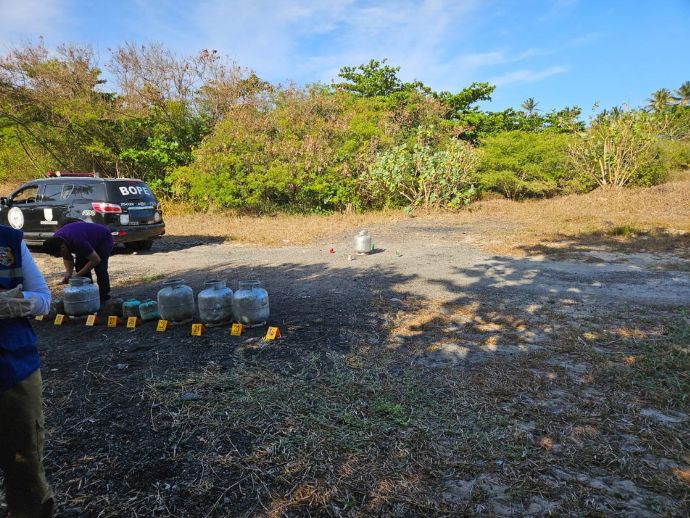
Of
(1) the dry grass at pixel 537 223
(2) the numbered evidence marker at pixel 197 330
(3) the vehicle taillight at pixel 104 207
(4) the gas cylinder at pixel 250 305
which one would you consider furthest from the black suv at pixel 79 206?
(4) the gas cylinder at pixel 250 305

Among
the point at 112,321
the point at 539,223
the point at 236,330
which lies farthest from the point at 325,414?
the point at 539,223

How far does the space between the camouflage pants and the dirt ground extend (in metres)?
0.37

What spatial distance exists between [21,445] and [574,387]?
138 inches

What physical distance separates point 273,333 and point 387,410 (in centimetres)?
176

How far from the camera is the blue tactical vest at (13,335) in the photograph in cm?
180

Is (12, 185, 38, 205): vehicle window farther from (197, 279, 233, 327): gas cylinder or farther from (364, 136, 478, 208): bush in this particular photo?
(364, 136, 478, 208): bush

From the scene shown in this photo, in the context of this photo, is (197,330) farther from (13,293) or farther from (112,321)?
(13,293)

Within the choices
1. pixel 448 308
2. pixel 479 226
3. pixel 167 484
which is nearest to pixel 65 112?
pixel 479 226

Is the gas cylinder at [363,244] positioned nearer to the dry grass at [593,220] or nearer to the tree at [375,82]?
the dry grass at [593,220]

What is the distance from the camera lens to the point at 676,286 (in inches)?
253

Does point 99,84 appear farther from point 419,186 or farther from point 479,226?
point 479,226

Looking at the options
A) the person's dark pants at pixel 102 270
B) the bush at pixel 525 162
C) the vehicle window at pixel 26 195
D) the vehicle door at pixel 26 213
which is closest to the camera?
the person's dark pants at pixel 102 270

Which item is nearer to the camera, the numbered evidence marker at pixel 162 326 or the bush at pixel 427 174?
the numbered evidence marker at pixel 162 326

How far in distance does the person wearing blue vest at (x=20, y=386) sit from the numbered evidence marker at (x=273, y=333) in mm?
2549
